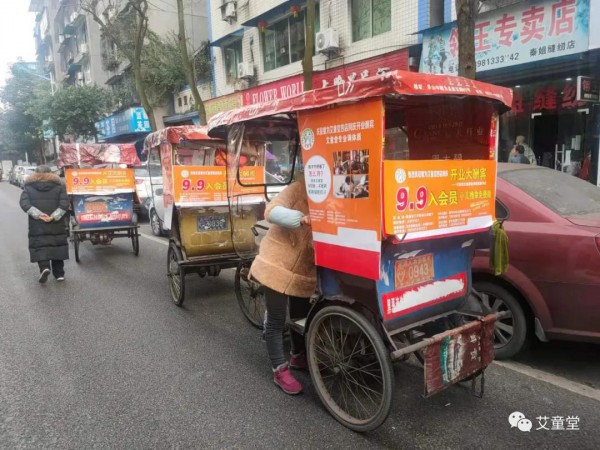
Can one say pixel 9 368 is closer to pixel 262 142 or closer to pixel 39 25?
pixel 262 142

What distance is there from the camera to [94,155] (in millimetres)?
Result: 9562

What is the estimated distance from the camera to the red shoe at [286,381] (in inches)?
128

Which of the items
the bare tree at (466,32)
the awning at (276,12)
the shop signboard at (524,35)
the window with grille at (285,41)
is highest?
the awning at (276,12)

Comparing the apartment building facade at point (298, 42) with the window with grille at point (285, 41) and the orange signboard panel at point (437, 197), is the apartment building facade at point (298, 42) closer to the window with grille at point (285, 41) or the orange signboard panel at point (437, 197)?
the window with grille at point (285, 41)

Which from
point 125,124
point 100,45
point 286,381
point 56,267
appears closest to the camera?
point 286,381

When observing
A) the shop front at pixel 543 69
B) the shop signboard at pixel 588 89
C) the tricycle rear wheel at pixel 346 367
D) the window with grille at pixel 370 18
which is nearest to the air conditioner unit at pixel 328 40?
the window with grille at pixel 370 18

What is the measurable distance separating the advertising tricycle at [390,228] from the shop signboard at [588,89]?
6016mm

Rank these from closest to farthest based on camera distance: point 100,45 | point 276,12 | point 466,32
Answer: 1. point 466,32
2. point 276,12
3. point 100,45

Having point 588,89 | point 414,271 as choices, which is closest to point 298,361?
point 414,271

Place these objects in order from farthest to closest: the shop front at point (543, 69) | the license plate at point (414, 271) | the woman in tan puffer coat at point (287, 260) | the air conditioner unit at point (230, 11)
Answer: the air conditioner unit at point (230, 11)
the shop front at point (543, 69)
the woman in tan puffer coat at point (287, 260)
the license plate at point (414, 271)

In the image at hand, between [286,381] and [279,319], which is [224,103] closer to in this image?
[279,319]

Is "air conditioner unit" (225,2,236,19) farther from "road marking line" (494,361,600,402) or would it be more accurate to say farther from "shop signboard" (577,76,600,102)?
"road marking line" (494,361,600,402)

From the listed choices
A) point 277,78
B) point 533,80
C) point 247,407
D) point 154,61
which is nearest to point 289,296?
point 247,407

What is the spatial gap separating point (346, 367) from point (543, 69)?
328 inches
